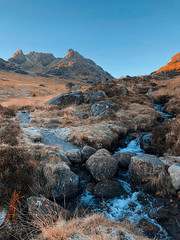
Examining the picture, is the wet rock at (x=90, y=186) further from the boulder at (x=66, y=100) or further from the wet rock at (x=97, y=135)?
the boulder at (x=66, y=100)

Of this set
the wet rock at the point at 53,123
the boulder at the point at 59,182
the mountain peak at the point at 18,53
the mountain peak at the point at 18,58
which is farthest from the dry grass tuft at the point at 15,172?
the mountain peak at the point at 18,53

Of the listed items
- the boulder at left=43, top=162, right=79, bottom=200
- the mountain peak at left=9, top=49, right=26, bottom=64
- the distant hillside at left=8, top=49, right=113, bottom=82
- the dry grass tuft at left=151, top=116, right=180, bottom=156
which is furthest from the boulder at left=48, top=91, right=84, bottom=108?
the mountain peak at left=9, top=49, right=26, bottom=64

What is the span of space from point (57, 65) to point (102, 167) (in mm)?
179744

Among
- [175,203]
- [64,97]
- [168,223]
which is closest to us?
[168,223]

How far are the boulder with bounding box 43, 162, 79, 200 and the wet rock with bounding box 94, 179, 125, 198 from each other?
98 cm

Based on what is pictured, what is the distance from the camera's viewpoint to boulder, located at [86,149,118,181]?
6.93 meters

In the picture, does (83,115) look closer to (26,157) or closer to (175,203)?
(26,157)

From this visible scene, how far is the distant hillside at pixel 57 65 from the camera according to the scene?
13662cm

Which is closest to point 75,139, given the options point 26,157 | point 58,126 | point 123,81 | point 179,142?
point 58,126

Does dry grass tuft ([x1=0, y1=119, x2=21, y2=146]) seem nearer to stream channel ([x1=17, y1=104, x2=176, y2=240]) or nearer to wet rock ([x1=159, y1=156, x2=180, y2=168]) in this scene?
stream channel ([x1=17, y1=104, x2=176, y2=240])

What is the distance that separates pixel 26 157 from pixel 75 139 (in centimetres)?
529

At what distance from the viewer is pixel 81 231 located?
2.94m

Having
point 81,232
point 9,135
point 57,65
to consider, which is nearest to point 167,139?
point 81,232

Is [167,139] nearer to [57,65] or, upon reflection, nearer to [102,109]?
[102,109]
